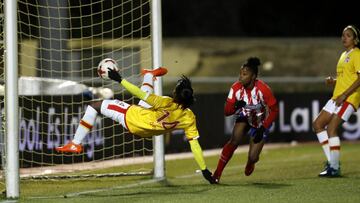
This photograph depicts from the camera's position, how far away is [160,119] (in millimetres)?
11375

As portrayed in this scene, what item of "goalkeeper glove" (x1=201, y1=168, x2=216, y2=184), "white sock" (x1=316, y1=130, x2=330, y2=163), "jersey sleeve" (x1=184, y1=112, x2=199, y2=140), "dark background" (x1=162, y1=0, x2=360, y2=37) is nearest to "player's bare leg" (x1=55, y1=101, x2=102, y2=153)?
"jersey sleeve" (x1=184, y1=112, x2=199, y2=140)

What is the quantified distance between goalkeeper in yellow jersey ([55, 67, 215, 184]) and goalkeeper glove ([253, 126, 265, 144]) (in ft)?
2.87

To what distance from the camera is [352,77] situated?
12.3m

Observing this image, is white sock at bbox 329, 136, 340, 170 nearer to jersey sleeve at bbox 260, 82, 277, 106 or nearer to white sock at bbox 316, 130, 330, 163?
white sock at bbox 316, 130, 330, 163

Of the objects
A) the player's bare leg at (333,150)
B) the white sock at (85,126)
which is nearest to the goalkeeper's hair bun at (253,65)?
the player's bare leg at (333,150)

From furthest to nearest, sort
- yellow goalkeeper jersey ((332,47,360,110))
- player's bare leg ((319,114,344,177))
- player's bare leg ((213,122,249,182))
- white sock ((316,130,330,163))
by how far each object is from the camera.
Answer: white sock ((316,130,330,163)) → player's bare leg ((319,114,344,177)) → yellow goalkeeper jersey ((332,47,360,110)) → player's bare leg ((213,122,249,182))

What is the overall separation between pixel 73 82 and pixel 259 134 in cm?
405

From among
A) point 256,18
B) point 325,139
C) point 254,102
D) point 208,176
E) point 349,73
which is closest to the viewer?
point 208,176

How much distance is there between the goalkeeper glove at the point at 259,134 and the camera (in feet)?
39.5

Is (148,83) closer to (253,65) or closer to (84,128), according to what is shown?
(84,128)

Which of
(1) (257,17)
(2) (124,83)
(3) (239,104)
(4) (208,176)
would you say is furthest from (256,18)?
(2) (124,83)

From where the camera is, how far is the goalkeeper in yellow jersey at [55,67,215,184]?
11305mm

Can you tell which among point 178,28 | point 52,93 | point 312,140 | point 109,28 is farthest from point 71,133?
point 178,28

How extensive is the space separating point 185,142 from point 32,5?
615 centimetres
